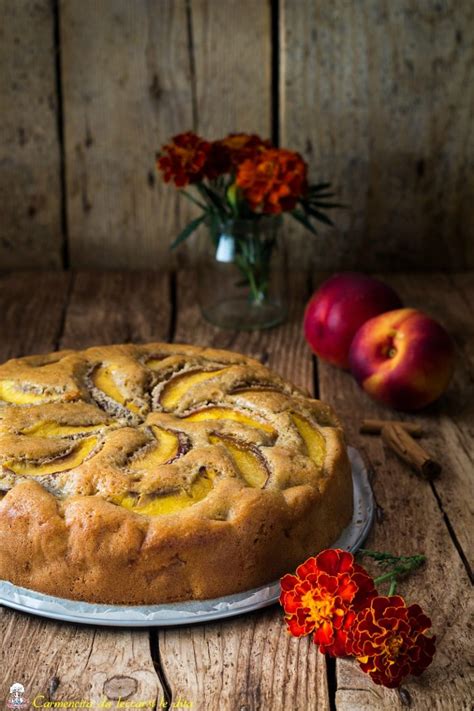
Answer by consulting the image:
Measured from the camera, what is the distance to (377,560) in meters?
1.44

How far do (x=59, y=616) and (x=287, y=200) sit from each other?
47.4 inches

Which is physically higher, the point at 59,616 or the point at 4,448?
the point at 4,448

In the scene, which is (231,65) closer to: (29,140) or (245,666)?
(29,140)

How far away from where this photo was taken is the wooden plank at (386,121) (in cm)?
247

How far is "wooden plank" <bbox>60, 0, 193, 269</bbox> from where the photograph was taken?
8.10ft

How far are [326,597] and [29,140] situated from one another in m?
1.77

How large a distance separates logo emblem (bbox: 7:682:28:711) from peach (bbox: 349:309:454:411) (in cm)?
103

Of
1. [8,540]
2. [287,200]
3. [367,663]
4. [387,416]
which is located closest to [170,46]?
[287,200]

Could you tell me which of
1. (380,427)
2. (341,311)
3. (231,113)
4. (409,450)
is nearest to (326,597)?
(409,450)

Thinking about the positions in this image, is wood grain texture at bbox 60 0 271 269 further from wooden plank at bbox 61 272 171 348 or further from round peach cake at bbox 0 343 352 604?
round peach cake at bbox 0 343 352 604

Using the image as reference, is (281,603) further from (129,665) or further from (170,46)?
(170,46)

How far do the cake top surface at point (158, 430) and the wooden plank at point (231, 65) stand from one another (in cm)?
99

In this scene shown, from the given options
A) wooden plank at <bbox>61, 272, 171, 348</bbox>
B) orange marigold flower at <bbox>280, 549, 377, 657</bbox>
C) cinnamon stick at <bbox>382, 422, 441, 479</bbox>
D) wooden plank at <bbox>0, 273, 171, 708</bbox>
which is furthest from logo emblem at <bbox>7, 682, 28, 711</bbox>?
wooden plank at <bbox>61, 272, 171, 348</bbox>

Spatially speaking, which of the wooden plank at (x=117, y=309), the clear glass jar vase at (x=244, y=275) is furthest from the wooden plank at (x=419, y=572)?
the wooden plank at (x=117, y=309)
